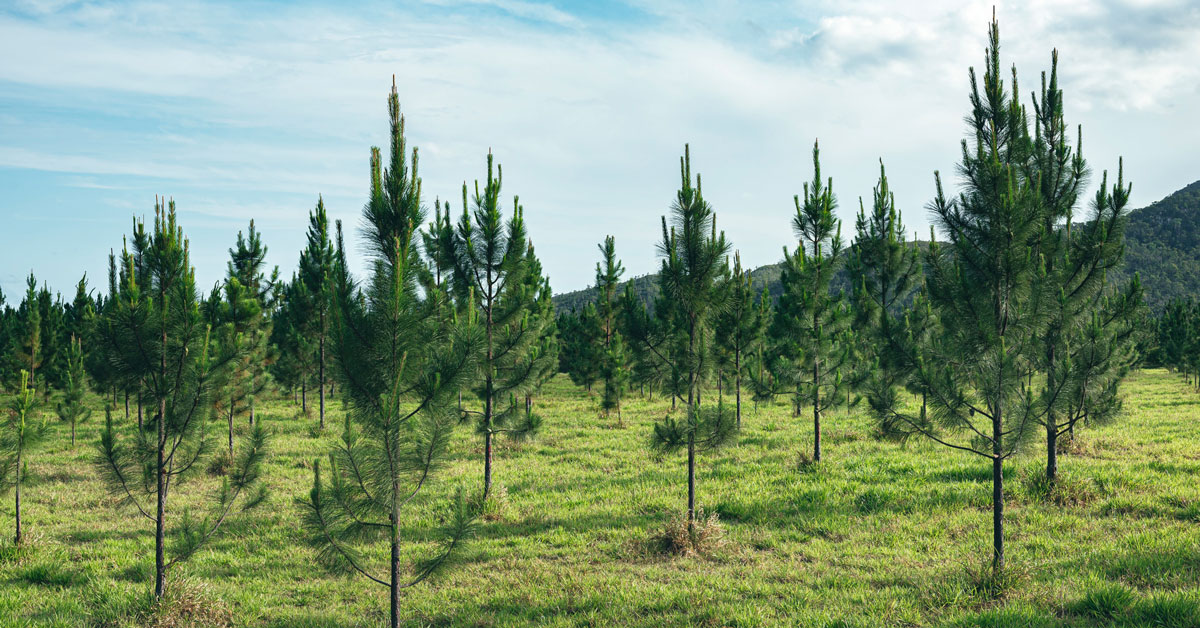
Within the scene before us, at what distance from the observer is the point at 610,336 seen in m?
27.8

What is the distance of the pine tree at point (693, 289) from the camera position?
398 inches

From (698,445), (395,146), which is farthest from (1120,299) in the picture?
(395,146)

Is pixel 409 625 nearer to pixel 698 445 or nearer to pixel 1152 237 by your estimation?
pixel 698 445

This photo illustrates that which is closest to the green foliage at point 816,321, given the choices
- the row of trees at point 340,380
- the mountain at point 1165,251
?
the row of trees at point 340,380

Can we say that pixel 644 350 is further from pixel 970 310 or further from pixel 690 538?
pixel 970 310

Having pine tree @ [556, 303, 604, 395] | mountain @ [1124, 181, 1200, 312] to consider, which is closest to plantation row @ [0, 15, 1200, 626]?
pine tree @ [556, 303, 604, 395]

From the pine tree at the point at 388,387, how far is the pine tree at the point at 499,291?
5.71 metres

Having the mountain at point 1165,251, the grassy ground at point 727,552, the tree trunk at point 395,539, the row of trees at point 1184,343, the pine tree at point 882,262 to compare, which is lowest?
the grassy ground at point 727,552

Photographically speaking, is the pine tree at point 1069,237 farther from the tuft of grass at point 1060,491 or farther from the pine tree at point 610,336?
the pine tree at point 610,336

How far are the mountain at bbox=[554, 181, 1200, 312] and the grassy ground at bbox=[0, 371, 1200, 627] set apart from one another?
219ft

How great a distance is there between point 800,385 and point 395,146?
11.9m

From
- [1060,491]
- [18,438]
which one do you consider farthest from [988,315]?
[18,438]

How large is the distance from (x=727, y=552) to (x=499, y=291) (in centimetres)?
645

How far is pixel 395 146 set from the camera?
21.5 ft
